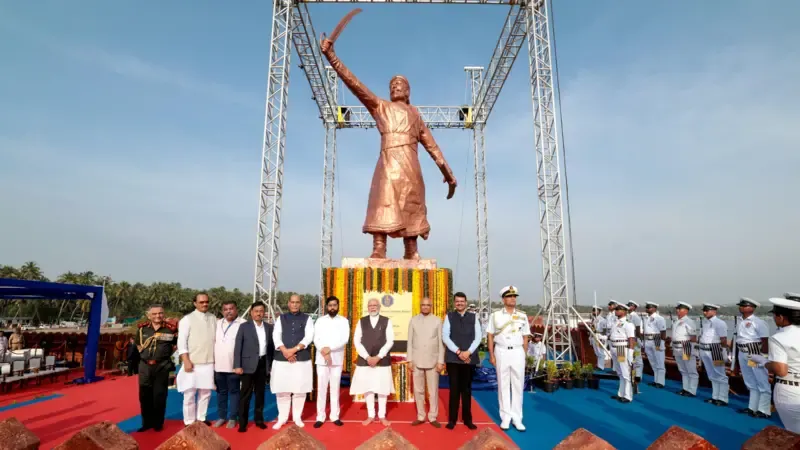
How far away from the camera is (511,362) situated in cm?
428

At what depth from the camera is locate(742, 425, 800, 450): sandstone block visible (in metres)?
0.87

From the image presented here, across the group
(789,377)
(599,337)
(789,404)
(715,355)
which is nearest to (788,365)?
(789,377)

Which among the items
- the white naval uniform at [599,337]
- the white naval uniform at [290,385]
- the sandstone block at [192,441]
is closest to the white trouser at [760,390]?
the white naval uniform at [599,337]

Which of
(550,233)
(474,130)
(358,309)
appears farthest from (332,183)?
(358,309)

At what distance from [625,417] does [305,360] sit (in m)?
3.51

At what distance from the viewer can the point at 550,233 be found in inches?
335

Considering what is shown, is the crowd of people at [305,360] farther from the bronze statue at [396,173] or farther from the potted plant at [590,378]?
the potted plant at [590,378]

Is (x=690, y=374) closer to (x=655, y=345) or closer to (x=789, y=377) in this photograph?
(x=655, y=345)

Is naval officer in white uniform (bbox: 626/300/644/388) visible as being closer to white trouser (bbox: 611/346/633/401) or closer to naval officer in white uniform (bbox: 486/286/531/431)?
white trouser (bbox: 611/346/633/401)

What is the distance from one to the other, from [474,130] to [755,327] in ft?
36.0

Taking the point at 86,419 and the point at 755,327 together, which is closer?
the point at 86,419

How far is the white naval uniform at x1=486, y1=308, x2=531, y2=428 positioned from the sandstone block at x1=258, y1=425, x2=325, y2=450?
3704 millimetres

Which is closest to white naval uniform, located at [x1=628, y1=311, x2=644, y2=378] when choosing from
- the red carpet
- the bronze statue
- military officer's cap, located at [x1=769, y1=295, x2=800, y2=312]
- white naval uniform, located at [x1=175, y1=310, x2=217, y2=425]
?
the red carpet

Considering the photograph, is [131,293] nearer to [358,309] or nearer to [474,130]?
[474,130]
